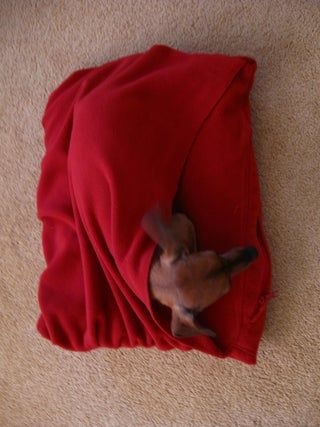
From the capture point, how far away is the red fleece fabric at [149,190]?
1.11 meters

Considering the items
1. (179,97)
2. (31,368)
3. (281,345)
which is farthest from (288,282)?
(31,368)

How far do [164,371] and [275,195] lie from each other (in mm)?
643

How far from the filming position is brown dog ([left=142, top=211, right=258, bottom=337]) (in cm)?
96

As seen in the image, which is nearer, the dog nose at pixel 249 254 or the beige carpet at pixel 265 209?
the dog nose at pixel 249 254

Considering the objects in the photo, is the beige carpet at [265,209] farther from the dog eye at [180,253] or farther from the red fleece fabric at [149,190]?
the dog eye at [180,253]

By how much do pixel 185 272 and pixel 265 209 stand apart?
0.41 metres

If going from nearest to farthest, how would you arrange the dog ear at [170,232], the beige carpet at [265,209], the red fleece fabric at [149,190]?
the dog ear at [170,232], the red fleece fabric at [149,190], the beige carpet at [265,209]

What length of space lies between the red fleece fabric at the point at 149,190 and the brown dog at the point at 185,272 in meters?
0.06

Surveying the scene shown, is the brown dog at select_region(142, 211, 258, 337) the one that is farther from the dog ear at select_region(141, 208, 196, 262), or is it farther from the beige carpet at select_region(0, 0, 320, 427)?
the beige carpet at select_region(0, 0, 320, 427)

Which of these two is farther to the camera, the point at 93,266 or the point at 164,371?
the point at 164,371

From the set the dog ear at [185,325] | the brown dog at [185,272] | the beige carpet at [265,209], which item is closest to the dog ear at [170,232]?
the brown dog at [185,272]

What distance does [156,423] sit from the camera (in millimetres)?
1408

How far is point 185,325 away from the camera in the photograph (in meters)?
1.03

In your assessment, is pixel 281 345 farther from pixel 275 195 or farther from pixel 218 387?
pixel 275 195
